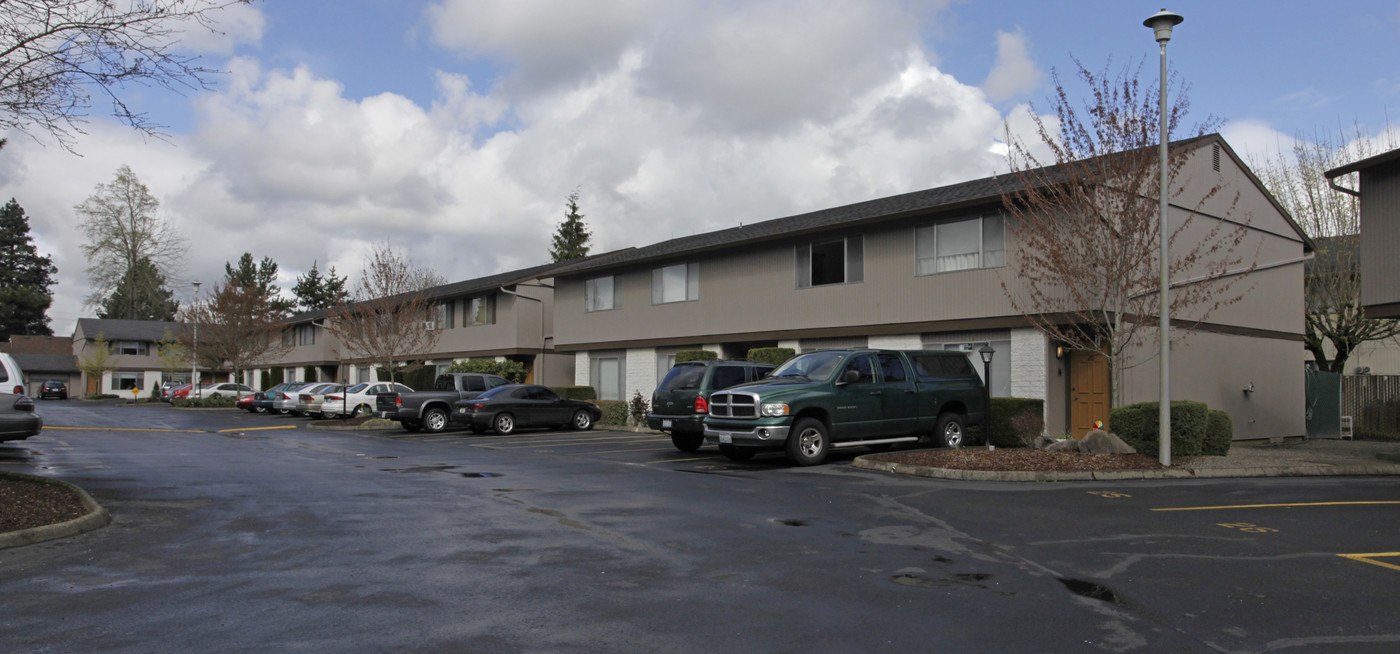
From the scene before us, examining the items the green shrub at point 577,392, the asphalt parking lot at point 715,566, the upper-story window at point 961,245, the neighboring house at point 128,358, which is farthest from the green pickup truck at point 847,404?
the neighboring house at point 128,358

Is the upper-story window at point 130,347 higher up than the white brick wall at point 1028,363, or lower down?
higher up

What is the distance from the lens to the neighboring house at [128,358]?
7988 cm

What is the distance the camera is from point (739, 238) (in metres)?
26.2

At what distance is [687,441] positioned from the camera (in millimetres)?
18859

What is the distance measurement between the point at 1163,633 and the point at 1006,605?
0.95 metres

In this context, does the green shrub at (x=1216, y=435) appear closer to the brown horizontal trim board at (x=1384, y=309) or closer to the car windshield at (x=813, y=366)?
the brown horizontal trim board at (x=1384, y=309)

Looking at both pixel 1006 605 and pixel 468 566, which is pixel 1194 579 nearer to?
pixel 1006 605

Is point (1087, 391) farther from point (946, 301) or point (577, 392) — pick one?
point (577, 392)

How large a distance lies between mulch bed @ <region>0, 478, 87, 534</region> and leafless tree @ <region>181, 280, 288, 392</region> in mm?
47635

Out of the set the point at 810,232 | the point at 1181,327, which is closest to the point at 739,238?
the point at 810,232

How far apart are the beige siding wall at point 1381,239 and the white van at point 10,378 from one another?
76.4 ft

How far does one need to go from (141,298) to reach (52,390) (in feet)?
48.8


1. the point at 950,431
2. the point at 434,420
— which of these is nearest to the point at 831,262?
the point at 950,431

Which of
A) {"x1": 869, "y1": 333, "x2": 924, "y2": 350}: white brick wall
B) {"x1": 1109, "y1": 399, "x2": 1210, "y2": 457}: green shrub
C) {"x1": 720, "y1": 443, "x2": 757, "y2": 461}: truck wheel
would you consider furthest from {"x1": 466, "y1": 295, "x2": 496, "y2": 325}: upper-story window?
{"x1": 1109, "y1": 399, "x2": 1210, "y2": 457}: green shrub
